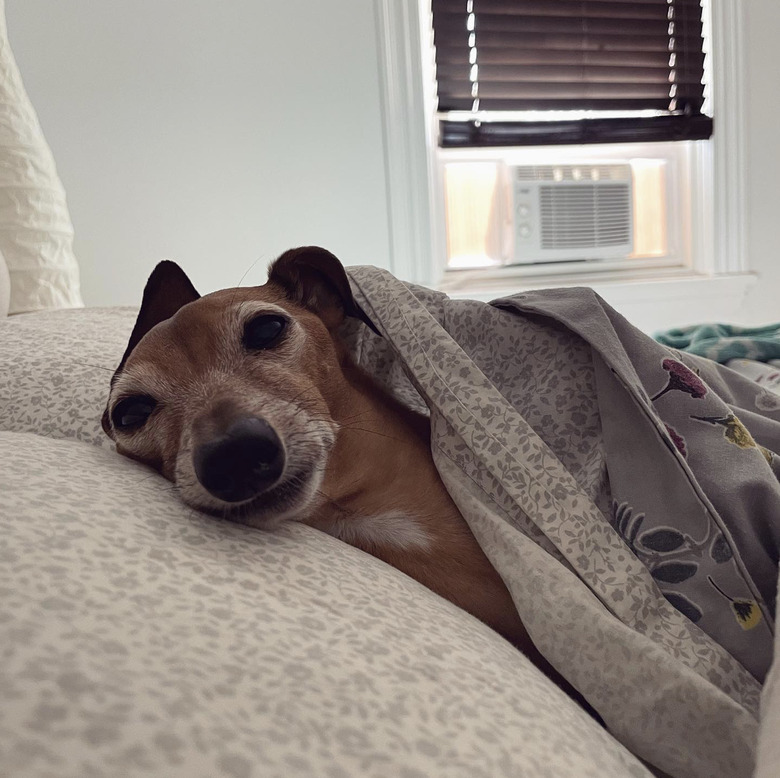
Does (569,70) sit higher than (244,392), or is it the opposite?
(569,70)

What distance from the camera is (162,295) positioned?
1038 millimetres

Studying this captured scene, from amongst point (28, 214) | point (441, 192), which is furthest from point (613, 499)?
point (441, 192)

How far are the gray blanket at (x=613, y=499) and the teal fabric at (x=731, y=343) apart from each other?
57cm

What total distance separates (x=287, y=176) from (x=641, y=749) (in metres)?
2.45

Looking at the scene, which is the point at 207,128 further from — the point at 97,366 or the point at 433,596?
the point at 433,596

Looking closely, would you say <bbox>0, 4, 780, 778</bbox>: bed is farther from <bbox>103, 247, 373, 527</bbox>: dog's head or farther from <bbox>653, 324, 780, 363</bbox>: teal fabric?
<bbox>653, 324, 780, 363</bbox>: teal fabric

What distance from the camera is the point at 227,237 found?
2717 millimetres

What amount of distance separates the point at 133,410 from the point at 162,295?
26cm

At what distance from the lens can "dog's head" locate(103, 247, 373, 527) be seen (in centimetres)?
67

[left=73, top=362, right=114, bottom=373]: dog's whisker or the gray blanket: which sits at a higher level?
[left=73, top=362, right=114, bottom=373]: dog's whisker

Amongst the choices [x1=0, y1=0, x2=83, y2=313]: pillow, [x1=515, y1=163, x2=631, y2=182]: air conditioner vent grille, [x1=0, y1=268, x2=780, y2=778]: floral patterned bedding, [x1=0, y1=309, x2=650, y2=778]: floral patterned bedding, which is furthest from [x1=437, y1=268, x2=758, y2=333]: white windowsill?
[x1=0, y1=309, x2=650, y2=778]: floral patterned bedding

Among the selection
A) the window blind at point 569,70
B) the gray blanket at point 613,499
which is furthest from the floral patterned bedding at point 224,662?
the window blind at point 569,70

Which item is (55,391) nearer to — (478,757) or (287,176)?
(478,757)

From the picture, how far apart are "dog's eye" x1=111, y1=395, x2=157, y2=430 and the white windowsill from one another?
90.8 inches
